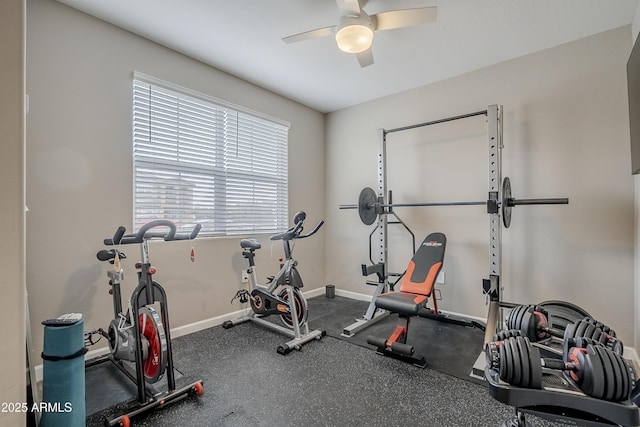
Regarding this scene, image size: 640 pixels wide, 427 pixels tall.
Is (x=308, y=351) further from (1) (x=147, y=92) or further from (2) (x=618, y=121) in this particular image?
(2) (x=618, y=121)

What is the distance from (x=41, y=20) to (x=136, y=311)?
2182mm

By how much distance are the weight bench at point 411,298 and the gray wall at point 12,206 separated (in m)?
2.10

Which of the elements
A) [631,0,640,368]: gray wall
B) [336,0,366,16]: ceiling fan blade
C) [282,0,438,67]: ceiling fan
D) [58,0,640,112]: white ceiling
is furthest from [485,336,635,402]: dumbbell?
[58,0,640,112]: white ceiling

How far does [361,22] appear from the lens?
6.45 feet

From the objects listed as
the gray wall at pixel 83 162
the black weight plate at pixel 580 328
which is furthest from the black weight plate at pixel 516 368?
the gray wall at pixel 83 162

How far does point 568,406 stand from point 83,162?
3164mm

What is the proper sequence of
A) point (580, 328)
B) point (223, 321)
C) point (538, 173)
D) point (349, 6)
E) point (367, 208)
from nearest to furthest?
point (580, 328)
point (349, 6)
point (538, 173)
point (223, 321)
point (367, 208)

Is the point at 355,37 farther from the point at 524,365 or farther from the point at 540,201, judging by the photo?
the point at 524,365

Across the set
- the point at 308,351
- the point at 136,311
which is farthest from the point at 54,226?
the point at 308,351

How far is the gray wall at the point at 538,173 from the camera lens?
2.46 metres

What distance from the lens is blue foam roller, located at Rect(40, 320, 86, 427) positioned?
4.67ft

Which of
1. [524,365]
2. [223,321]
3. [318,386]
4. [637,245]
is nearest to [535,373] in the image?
[524,365]

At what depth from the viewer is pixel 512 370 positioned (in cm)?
113

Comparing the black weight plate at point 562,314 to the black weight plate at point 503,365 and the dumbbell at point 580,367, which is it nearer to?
the dumbbell at point 580,367
